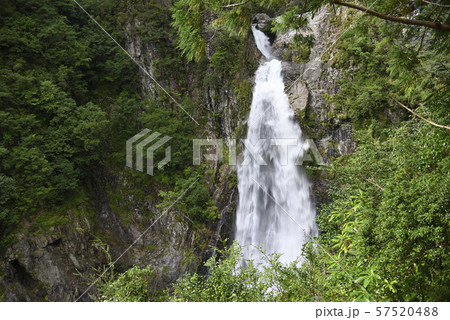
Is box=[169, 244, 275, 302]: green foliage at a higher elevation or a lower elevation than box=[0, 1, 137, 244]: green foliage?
lower

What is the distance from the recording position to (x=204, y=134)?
15.5 meters

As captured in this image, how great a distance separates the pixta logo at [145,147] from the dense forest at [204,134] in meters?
0.35

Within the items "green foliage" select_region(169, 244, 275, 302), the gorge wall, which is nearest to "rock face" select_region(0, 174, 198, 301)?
the gorge wall

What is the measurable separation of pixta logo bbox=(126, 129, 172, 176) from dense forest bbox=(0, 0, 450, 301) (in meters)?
0.35

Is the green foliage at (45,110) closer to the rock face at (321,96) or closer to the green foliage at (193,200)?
the green foliage at (193,200)

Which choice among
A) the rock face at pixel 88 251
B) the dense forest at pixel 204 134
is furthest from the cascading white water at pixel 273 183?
the rock face at pixel 88 251

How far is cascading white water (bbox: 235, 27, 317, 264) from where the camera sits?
11.0 meters

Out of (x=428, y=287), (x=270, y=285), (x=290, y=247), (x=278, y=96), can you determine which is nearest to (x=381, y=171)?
(x=428, y=287)

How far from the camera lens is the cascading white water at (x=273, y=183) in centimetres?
1098

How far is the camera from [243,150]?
1291cm

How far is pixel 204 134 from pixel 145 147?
3166mm

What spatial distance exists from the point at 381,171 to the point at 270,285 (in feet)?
8.16

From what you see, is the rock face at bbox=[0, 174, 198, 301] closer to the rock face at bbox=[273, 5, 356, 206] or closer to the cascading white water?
the cascading white water

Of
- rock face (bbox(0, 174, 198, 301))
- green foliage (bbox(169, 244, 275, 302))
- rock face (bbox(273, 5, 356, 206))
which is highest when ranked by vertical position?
rock face (bbox(273, 5, 356, 206))
